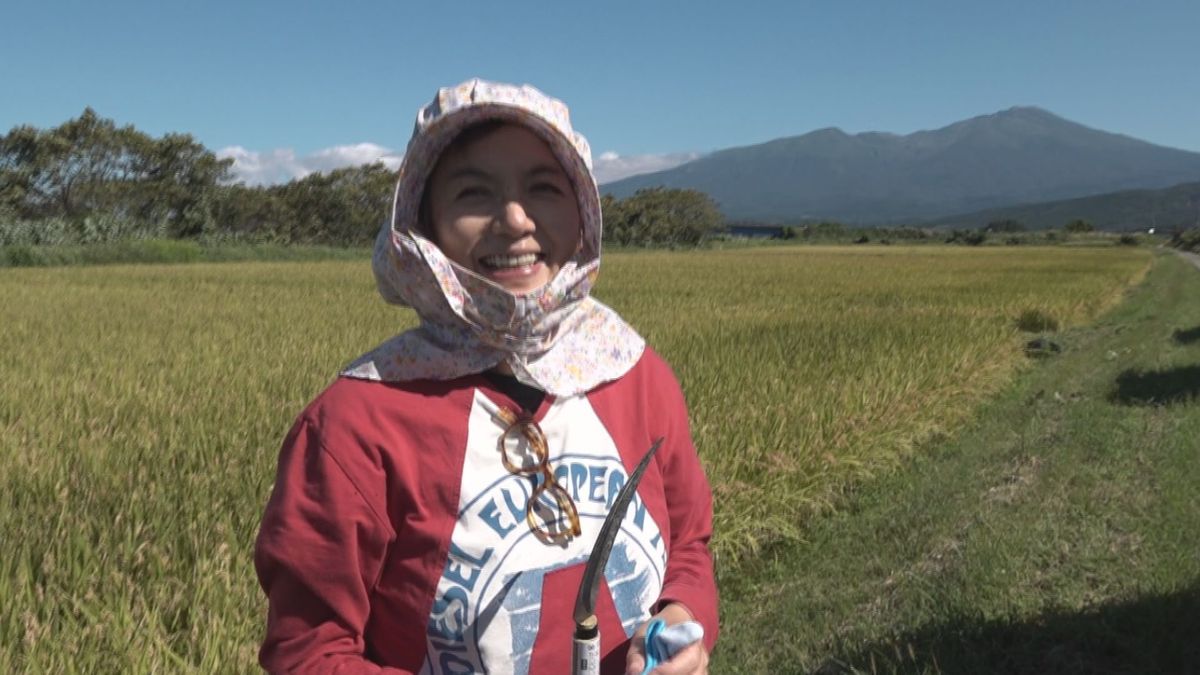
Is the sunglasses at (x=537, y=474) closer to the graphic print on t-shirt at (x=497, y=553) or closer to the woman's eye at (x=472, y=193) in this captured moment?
the graphic print on t-shirt at (x=497, y=553)

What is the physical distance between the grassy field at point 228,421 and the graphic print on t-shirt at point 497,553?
4.01ft

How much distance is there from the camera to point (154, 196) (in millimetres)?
39562

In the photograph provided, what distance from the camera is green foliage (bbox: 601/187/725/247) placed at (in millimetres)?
66188

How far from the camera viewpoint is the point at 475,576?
1161 millimetres

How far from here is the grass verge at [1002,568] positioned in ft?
10.2

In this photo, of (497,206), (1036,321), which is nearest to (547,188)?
(497,206)

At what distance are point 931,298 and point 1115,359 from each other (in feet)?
15.5

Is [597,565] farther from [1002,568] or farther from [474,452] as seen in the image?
[1002,568]

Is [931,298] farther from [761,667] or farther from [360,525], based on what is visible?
[360,525]

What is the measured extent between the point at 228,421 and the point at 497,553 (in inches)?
152

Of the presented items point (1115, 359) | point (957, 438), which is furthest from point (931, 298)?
point (957, 438)

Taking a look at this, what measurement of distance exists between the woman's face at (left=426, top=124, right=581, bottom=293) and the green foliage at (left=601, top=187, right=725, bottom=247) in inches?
2411

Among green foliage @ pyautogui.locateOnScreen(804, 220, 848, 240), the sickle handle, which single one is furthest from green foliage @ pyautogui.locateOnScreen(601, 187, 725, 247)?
the sickle handle

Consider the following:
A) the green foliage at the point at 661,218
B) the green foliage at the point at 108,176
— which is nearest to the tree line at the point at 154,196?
the green foliage at the point at 108,176
